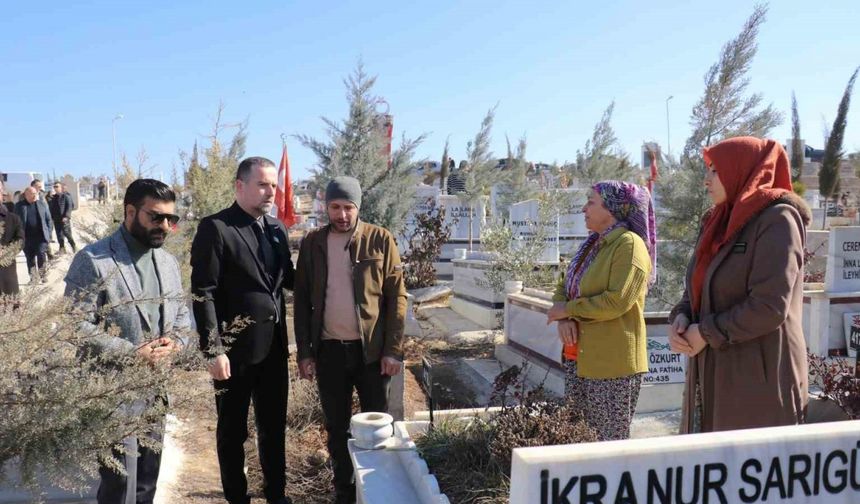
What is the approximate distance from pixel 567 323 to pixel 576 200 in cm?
1189

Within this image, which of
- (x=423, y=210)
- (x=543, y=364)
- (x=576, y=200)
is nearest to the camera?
(x=543, y=364)

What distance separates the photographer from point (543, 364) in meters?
5.90

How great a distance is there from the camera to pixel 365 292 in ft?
10.8

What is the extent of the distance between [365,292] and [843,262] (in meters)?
4.59

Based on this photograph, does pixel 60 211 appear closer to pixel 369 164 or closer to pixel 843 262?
pixel 369 164

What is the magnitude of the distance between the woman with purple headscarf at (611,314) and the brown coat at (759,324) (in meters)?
0.39

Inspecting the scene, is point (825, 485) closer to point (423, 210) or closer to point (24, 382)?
point (24, 382)

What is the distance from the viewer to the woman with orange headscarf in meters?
2.33

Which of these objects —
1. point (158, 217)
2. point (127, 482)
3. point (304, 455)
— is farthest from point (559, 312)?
point (304, 455)

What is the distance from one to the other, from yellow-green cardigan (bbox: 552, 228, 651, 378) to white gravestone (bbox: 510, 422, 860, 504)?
107 cm

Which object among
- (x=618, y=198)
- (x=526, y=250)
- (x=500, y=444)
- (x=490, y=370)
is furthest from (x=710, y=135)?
(x=500, y=444)

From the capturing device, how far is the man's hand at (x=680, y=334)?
2574 mm

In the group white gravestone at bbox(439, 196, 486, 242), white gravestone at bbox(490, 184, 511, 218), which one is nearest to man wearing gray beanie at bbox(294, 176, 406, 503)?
white gravestone at bbox(490, 184, 511, 218)

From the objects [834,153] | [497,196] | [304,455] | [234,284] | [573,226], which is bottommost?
[304,455]
